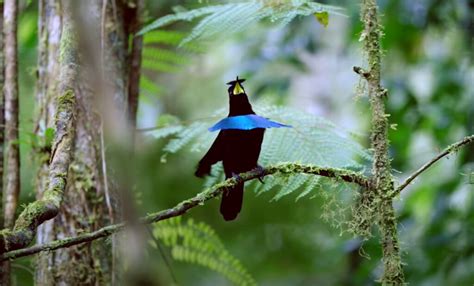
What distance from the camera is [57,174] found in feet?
5.55

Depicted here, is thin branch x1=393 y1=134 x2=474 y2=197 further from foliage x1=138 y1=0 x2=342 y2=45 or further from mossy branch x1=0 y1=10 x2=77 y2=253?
mossy branch x1=0 y1=10 x2=77 y2=253

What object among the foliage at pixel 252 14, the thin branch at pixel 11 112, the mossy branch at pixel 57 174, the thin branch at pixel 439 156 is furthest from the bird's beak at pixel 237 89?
the thin branch at pixel 439 156

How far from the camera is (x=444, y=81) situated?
15.4ft

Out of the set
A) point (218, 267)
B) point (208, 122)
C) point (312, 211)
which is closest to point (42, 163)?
point (208, 122)

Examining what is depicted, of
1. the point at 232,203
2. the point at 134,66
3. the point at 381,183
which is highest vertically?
the point at 134,66

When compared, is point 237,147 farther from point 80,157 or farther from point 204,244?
point 204,244

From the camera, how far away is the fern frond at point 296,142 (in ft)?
8.38

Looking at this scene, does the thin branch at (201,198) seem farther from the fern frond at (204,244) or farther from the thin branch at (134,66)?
the fern frond at (204,244)

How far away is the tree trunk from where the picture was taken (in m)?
2.41

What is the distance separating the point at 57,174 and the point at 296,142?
48.3 inches

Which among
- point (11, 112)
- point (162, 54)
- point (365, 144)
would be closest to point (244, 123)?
point (11, 112)

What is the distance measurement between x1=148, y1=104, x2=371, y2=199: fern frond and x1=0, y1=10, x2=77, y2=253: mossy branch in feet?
2.44

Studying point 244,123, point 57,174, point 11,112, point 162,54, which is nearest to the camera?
point 57,174

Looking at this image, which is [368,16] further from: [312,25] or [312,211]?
[312,211]
